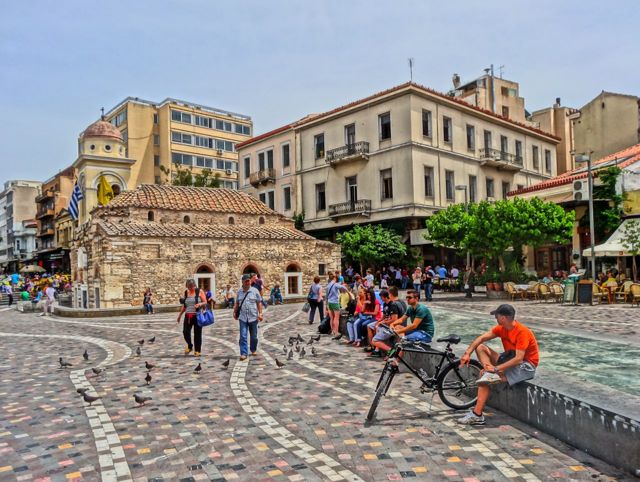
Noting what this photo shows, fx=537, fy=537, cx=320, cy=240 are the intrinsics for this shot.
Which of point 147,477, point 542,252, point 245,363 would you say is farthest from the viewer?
point 542,252

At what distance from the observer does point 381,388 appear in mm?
6832

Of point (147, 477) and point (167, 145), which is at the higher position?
point (167, 145)

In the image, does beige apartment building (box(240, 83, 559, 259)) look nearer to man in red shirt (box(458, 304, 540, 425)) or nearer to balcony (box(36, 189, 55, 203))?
man in red shirt (box(458, 304, 540, 425))

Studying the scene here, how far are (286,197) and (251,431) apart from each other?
121 ft

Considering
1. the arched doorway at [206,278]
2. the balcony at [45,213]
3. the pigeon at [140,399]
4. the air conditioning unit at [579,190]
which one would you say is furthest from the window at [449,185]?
the balcony at [45,213]

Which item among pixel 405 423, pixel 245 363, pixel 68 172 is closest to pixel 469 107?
pixel 245 363

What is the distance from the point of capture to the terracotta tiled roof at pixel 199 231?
27.3 metres

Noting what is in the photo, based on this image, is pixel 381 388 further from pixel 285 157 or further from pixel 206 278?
pixel 285 157

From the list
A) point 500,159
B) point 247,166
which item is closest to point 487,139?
point 500,159

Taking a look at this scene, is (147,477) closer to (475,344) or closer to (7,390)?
(475,344)

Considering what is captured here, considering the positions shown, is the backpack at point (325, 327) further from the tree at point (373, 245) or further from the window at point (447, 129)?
the window at point (447, 129)

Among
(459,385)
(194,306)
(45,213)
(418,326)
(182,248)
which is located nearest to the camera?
(459,385)

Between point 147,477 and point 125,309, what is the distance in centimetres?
2134

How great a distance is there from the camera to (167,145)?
2391 inches
